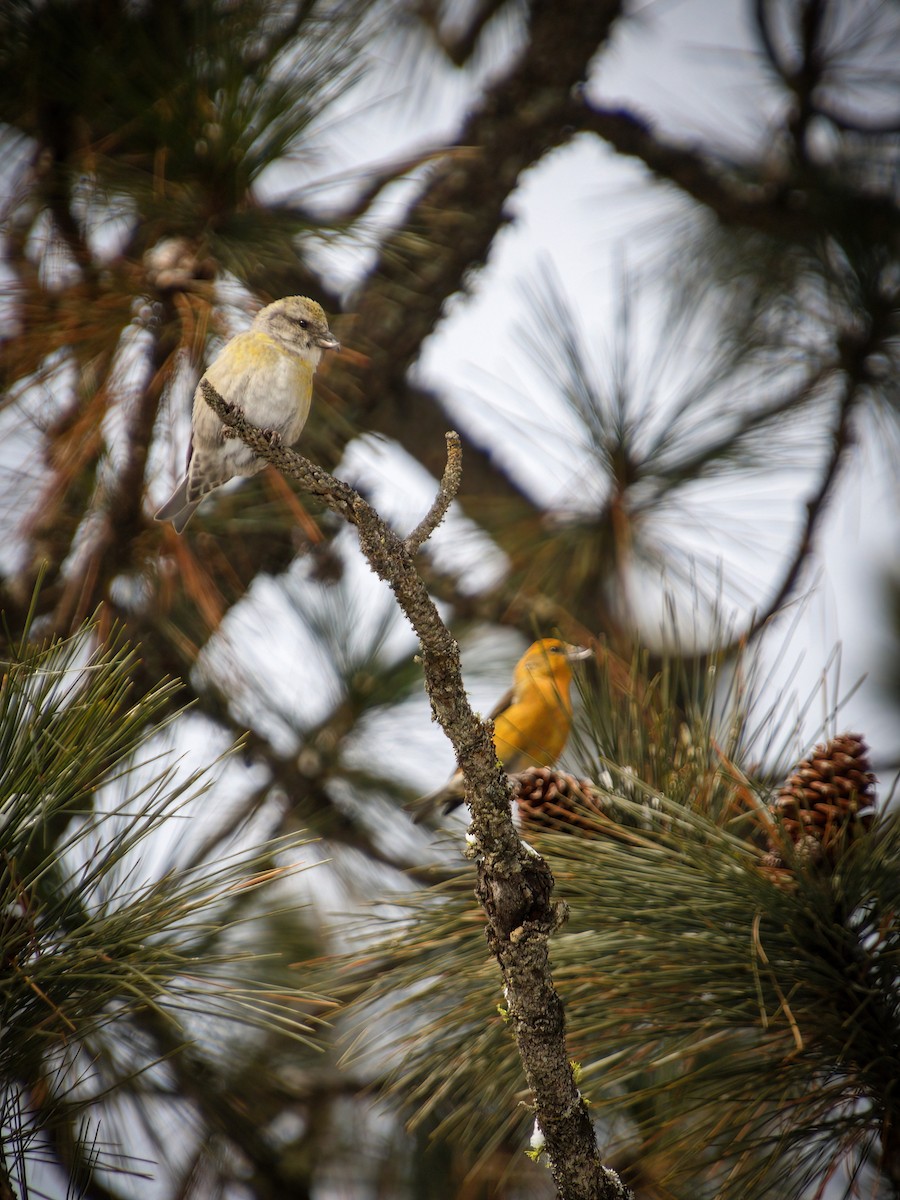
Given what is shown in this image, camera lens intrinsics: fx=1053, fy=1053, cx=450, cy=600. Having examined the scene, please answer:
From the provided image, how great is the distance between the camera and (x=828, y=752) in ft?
4.70

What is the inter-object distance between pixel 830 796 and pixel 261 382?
1207 mm

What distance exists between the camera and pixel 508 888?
1.18 meters

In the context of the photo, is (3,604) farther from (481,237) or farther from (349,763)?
(481,237)

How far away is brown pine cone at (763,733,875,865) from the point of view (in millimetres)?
1384

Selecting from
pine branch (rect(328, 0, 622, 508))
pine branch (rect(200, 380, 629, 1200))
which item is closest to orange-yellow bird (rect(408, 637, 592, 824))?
pine branch (rect(328, 0, 622, 508))

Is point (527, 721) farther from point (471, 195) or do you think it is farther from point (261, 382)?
point (471, 195)

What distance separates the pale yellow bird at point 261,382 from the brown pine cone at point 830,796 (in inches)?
43.5

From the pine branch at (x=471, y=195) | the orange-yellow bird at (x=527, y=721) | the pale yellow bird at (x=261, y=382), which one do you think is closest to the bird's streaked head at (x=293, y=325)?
the pale yellow bird at (x=261, y=382)

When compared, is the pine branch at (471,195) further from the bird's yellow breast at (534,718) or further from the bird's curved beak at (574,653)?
the bird's curved beak at (574,653)

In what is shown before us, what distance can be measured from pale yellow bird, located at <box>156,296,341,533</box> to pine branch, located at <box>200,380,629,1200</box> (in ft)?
2.69

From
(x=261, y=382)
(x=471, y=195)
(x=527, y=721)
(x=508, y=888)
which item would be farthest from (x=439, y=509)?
(x=471, y=195)

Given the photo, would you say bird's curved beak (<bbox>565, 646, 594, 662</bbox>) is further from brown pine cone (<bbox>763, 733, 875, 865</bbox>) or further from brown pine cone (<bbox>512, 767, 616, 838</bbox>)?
brown pine cone (<bbox>763, 733, 875, 865</bbox>)

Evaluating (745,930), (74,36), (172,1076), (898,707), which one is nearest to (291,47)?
(74,36)

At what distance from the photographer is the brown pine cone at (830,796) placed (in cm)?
138
